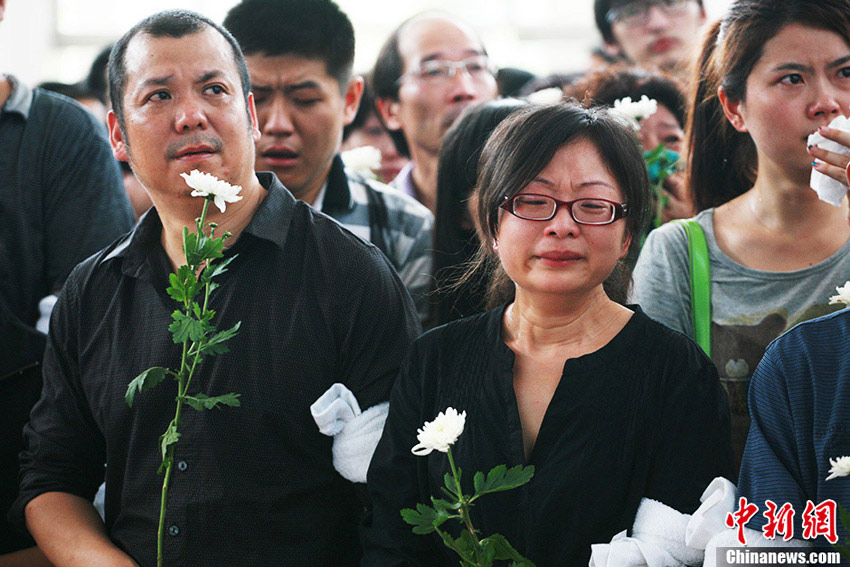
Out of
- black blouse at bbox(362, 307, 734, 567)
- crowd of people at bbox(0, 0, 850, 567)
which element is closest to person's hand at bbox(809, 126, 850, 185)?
crowd of people at bbox(0, 0, 850, 567)

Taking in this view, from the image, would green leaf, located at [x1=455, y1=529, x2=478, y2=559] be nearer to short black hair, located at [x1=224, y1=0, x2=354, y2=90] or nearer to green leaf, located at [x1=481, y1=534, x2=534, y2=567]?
green leaf, located at [x1=481, y1=534, x2=534, y2=567]

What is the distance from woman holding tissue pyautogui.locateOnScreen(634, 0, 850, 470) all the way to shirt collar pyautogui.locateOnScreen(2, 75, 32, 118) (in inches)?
61.8

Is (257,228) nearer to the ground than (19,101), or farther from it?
nearer to the ground

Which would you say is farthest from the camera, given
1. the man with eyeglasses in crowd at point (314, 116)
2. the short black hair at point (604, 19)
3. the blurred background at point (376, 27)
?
the blurred background at point (376, 27)

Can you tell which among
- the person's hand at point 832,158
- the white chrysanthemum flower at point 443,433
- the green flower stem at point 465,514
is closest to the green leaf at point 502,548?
the green flower stem at point 465,514

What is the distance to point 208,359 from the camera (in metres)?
1.99

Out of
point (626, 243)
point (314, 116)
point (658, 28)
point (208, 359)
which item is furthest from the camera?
point (658, 28)

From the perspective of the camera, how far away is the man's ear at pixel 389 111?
3.50 metres

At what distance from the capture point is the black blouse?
67.6 inches

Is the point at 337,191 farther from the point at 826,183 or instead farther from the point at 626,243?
the point at 826,183

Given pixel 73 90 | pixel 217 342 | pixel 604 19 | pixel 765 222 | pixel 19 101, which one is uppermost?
pixel 604 19

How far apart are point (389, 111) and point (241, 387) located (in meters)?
1.77

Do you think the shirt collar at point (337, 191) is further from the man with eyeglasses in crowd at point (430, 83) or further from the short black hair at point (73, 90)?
the short black hair at point (73, 90)

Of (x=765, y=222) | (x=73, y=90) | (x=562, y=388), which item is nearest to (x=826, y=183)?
(x=765, y=222)
